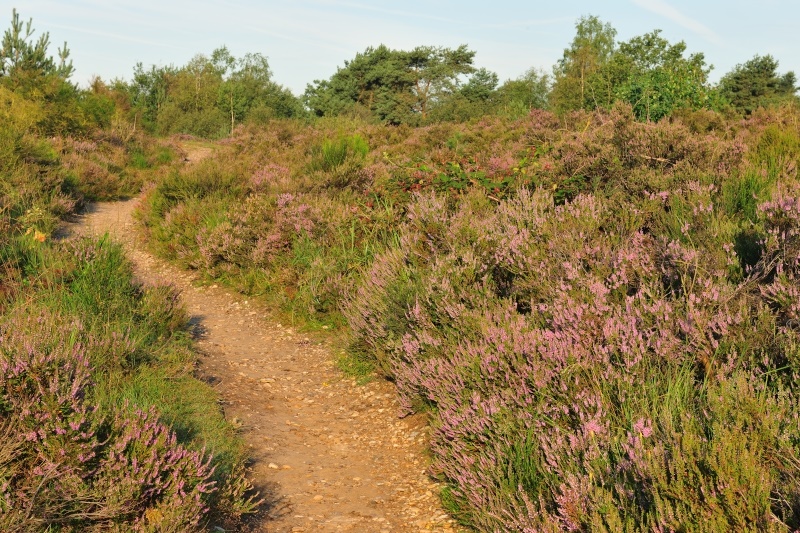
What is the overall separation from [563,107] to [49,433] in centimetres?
1945

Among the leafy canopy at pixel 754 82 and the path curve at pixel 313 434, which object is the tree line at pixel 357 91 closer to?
the leafy canopy at pixel 754 82

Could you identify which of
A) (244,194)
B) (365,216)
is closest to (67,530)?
(365,216)

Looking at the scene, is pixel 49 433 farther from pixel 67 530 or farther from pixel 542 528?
pixel 542 528

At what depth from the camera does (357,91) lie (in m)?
48.8

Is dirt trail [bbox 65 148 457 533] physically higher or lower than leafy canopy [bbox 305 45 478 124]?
lower

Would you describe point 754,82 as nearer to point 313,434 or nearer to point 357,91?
point 357,91

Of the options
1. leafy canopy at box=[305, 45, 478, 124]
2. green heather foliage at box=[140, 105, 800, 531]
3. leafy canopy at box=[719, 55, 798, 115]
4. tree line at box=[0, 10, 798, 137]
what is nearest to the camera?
green heather foliage at box=[140, 105, 800, 531]

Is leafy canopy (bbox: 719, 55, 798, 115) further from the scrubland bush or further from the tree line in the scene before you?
the scrubland bush

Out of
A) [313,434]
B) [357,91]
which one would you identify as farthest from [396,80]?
[313,434]

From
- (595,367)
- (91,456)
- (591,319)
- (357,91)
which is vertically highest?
(357,91)

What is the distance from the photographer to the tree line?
21.0 metres

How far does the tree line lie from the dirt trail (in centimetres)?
1416

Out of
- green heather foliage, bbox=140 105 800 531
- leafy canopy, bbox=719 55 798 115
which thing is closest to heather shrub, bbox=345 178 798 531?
green heather foliage, bbox=140 105 800 531

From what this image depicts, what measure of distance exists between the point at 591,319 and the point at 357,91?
154 ft
